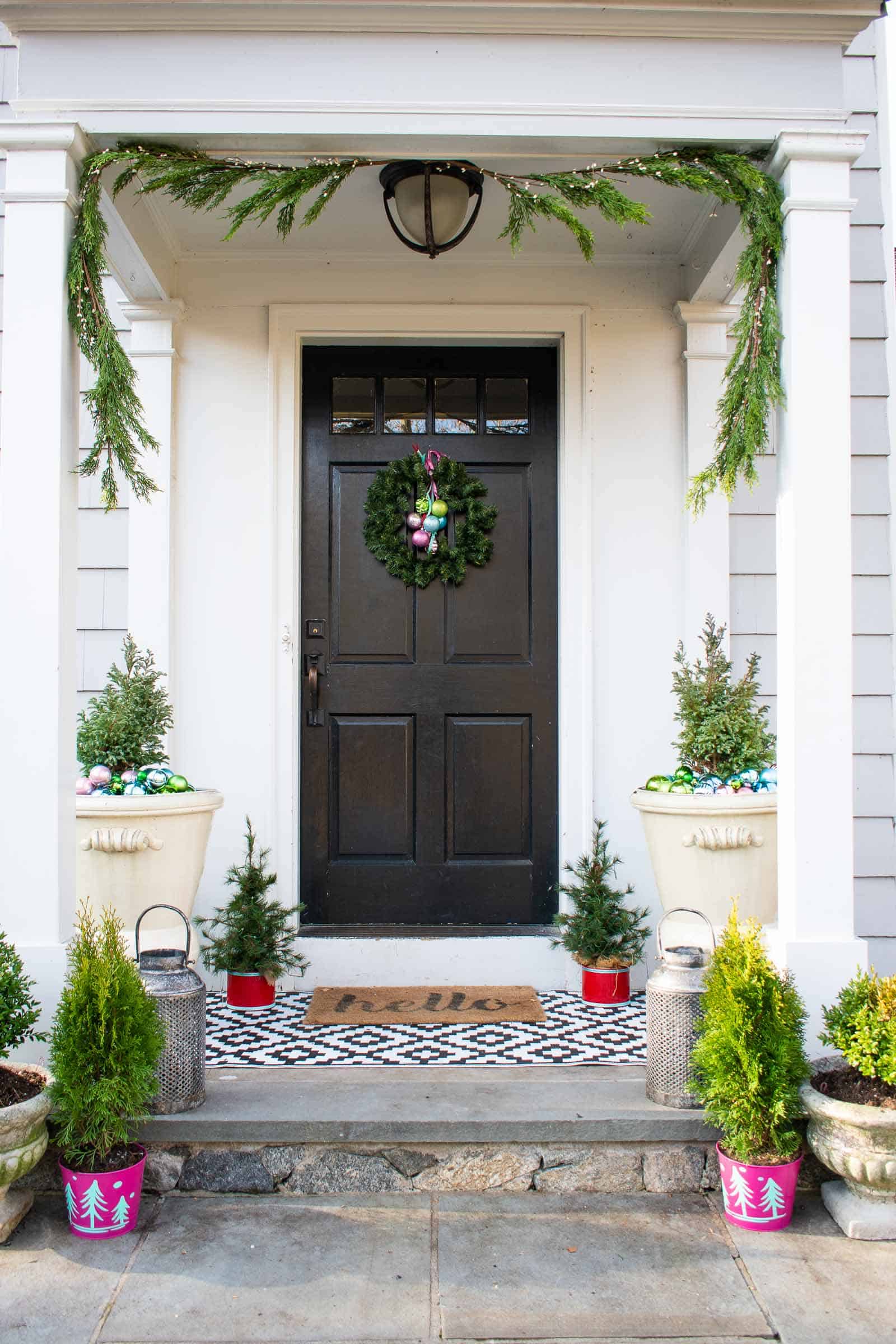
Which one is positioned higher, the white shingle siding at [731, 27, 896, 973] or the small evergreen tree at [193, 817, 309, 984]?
the white shingle siding at [731, 27, 896, 973]

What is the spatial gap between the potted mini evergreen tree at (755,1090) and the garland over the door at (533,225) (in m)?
1.27

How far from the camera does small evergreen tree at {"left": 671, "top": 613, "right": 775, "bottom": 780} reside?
3.24 metres

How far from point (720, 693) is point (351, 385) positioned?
177cm

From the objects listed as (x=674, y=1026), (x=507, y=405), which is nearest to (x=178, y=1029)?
(x=674, y=1026)

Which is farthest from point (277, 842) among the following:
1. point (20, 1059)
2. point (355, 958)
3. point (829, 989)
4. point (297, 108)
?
point (297, 108)

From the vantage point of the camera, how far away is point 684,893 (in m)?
3.17

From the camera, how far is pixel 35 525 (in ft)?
8.61

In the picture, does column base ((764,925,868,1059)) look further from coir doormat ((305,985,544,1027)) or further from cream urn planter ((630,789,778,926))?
coir doormat ((305,985,544,1027))

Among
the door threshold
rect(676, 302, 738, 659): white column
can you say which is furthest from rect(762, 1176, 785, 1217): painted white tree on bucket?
rect(676, 302, 738, 659): white column

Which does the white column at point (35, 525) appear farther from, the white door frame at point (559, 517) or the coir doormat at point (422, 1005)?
the white door frame at point (559, 517)

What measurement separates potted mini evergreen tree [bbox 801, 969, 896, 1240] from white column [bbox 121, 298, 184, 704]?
2.44 meters

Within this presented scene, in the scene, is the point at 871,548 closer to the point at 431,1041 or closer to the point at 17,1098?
the point at 431,1041

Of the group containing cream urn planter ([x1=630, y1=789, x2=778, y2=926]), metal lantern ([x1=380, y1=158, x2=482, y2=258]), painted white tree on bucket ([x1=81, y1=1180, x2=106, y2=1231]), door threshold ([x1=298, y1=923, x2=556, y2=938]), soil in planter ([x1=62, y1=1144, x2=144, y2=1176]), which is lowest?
painted white tree on bucket ([x1=81, y1=1180, x2=106, y2=1231])

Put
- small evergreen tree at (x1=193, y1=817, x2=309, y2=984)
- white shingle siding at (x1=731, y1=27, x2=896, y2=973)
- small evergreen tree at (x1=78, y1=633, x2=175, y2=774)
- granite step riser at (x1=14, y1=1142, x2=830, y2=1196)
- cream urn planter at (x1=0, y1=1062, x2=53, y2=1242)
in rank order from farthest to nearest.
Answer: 1. white shingle siding at (x1=731, y1=27, x2=896, y2=973)
2. small evergreen tree at (x1=193, y1=817, x2=309, y2=984)
3. small evergreen tree at (x1=78, y1=633, x2=175, y2=774)
4. granite step riser at (x1=14, y1=1142, x2=830, y2=1196)
5. cream urn planter at (x1=0, y1=1062, x2=53, y2=1242)
